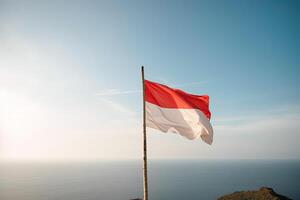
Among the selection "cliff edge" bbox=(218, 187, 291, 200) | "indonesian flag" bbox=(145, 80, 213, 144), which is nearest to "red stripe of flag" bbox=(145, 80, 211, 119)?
"indonesian flag" bbox=(145, 80, 213, 144)

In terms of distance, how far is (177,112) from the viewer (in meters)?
12.2

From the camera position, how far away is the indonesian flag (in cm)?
1165

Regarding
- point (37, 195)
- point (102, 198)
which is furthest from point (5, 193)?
point (102, 198)

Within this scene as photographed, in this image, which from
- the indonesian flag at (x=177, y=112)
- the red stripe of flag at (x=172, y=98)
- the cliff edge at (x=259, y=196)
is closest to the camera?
the indonesian flag at (x=177, y=112)

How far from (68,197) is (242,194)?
8781 cm

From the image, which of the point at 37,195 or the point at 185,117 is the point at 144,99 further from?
the point at 37,195

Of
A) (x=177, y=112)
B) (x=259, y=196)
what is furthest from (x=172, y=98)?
(x=259, y=196)

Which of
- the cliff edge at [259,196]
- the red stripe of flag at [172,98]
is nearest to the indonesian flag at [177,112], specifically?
the red stripe of flag at [172,98]

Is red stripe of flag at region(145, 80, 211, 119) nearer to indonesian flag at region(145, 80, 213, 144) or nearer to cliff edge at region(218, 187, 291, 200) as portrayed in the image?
indonesian flag at region(145, 80, 213, 144)

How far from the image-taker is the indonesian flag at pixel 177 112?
11.6 metres

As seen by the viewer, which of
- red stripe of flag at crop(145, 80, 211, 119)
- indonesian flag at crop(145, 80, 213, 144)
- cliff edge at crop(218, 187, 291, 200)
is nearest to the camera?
indonesian flag at crop(145, 80, 213, 144)

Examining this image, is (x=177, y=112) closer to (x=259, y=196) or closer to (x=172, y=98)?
(x=172, y=98)

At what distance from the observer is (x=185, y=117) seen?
12.0m

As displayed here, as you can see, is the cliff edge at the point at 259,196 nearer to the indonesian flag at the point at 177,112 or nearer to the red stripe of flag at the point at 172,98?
the red stripe of flag at the point at 172,98
